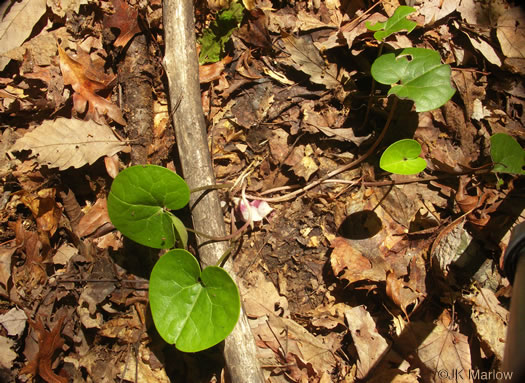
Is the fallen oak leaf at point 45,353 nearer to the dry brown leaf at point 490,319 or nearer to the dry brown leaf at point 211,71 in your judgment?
the dry brown leaf at point 211,71

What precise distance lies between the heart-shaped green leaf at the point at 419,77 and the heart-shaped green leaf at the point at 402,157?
0.65 feet

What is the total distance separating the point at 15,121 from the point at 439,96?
8.05 ft

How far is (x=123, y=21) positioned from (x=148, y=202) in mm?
1260

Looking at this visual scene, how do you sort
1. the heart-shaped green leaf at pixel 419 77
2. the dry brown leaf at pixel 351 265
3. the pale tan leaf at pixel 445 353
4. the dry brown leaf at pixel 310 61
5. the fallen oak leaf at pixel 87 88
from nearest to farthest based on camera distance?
the heart-shaped green leaf at pixel 419 77, the pale tan leaf at pixel 445 353, the dry brown leaf at pixel 351 265, the fallen oak leaf at pixel 87 88, the dry brown leaf at pixel 310 61

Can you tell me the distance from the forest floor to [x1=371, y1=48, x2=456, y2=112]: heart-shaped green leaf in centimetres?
34

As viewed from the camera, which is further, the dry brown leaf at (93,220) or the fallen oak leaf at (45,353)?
the dry brown leaf at (93,220)

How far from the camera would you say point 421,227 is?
83.7 inches

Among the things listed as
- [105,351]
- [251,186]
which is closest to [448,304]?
[251,186]

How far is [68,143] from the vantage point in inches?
78.5

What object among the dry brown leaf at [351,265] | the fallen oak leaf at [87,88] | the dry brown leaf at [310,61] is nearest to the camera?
the dry brown leaf at [351,265]

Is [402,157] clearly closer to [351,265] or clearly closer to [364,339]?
[351,265]

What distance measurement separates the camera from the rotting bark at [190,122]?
1.92m

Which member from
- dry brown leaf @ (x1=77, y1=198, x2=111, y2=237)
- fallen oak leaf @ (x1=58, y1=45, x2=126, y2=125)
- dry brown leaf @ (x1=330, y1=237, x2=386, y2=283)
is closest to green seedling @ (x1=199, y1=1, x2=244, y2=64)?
fallen oak leaf @ (x1=58, y1=45, x2=126, y2=125)

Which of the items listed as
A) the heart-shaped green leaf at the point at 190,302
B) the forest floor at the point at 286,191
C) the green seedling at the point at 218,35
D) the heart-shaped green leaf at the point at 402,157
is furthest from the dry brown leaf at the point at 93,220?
the heart-shaped green leaf at the point at 402,157
